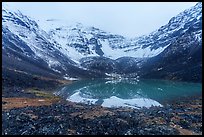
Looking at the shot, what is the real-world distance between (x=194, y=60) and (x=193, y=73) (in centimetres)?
3636

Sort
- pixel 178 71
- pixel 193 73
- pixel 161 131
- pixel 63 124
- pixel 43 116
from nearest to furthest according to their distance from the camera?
pixel 161 131
pixel 63 124
pixel 43 116
pixel 193 73
pixel 178 71

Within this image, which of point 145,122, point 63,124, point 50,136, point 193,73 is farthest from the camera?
point 193,73

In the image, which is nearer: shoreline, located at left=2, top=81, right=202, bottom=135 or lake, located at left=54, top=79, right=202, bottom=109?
shoreline, located at left=2, top=81, right=202, bottom=135

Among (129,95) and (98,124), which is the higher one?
(129,95)

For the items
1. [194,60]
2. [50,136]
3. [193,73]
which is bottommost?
[50,136]

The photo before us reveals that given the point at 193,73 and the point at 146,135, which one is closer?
the point at 146,135

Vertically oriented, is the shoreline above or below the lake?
below

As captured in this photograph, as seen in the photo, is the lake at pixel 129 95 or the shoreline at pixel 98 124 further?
the lake at pixel 129 95

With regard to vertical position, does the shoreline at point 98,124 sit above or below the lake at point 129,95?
below

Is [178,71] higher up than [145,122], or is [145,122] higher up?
[178,71]

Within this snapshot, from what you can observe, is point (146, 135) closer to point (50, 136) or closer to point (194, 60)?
point (50, 136)

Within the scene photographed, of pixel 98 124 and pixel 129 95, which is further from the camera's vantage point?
pixel 129 95

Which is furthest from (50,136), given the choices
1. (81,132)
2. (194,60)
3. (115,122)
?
(194,60)

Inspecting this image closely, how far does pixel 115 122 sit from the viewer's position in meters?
43.1
